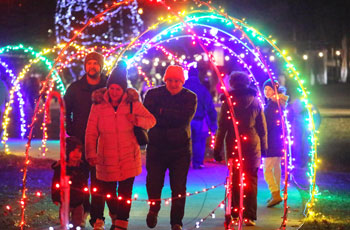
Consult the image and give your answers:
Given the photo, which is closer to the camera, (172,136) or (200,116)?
(172,136)

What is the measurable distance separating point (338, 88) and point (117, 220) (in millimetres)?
46738

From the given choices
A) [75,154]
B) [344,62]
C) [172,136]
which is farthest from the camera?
[344,62]

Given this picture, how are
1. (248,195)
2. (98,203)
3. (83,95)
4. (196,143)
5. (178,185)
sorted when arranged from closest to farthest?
1. (98,203)
2. (178,185)
3. (83,95)
4. (248,195)
5. (196,143)

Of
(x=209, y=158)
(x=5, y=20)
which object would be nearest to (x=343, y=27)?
(x=5, y=20)

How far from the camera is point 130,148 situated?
7039 millimetres

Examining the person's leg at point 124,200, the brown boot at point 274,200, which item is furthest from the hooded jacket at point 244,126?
the person's leg at point 124,200

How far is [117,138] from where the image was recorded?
6980mm

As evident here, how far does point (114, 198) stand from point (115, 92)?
4.24 feet

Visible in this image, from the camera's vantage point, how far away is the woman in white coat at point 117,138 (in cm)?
699

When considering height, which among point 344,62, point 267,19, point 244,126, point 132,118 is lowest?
point 244,126

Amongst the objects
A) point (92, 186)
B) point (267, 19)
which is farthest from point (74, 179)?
point (267, 19)

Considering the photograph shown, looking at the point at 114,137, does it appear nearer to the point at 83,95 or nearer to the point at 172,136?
the point at 172,136

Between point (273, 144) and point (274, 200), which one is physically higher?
point (273, 144)

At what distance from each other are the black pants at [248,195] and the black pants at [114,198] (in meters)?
1.65
